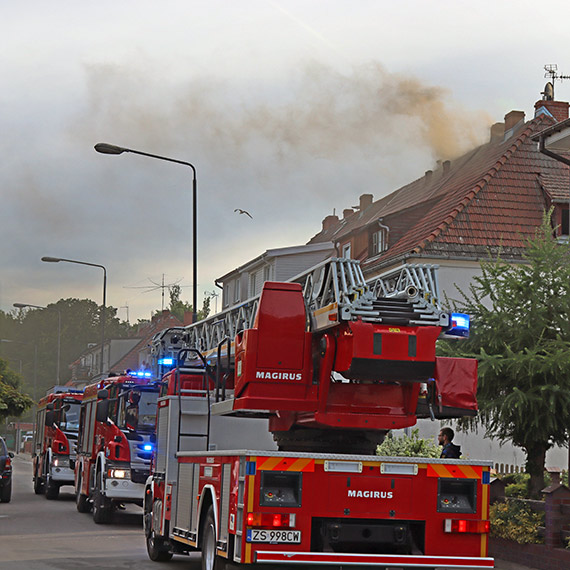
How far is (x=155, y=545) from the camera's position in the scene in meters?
15.1

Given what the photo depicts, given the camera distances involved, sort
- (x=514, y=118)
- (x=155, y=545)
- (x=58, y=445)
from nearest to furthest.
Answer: (x=155, y=545)
(x=58, y=445)
(x=514, y=118)

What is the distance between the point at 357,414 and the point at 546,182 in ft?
77.9

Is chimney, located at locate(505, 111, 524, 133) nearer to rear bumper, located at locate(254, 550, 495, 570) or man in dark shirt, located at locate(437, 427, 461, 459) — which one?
man in dark shirt, located at locate(437, 427, 461, 459)

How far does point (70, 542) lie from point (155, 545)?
10.2ft

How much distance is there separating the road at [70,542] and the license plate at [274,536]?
15.1ft

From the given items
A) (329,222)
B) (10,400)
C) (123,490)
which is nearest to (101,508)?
(123,490)

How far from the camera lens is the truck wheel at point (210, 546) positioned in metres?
11.4

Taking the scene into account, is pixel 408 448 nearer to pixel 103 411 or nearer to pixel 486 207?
pixel 103 411

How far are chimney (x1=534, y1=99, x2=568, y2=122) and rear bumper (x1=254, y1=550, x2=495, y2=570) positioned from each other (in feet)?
93.8

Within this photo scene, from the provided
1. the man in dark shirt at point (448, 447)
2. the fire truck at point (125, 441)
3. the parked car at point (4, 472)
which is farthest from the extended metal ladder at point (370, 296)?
the parked car at point (4, 472)

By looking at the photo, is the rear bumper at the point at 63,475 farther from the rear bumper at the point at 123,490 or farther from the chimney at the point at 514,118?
the chimney at the point at 514,118

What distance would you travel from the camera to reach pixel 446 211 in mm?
33531

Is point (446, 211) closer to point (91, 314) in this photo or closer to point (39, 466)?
point (39, 466)

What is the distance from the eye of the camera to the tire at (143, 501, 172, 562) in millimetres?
14898
